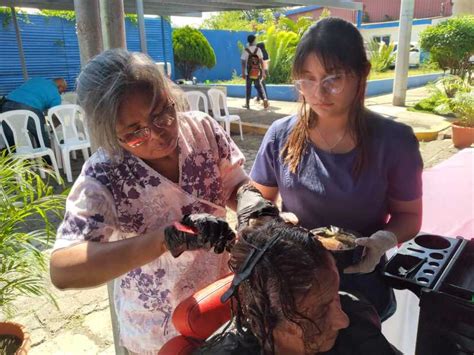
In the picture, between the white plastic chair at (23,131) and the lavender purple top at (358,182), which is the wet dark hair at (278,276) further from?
the white plastic chair at (23,131)

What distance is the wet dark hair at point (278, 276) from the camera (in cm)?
100

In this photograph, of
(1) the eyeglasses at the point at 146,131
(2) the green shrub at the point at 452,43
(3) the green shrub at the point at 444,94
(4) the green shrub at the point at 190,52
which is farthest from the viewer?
(4) the green shrub at the point at 190,52

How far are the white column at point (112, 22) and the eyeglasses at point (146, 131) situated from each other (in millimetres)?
507

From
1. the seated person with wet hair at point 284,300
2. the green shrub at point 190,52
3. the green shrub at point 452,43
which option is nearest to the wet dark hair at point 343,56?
the seated person with wet hair at point 284,300

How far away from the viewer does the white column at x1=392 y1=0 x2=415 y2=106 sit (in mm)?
9477

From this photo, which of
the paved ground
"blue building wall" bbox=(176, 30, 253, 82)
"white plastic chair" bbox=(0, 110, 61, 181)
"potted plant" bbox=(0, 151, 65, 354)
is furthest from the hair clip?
"blue building wall" bbox=(176, 30, 253, 82)

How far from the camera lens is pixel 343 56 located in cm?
143

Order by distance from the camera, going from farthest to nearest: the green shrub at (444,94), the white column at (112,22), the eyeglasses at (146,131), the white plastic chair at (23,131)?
the green shrub at (444,94) < the white plastic chair at (23,131) < the white column at (112,22) < the eyeglasses at (146,131)

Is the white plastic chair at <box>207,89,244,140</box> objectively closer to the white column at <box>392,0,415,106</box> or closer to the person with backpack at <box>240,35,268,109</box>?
the person with backpack at <box>240,35,268,109</box>

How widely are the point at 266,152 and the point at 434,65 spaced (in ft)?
37.7

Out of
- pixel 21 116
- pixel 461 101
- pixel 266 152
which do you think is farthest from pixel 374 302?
pixel 461 101

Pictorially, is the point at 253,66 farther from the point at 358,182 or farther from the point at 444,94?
the point at 358,182

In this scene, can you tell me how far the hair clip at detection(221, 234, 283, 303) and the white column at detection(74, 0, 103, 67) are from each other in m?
1.13

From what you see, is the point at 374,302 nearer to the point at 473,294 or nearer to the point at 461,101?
the point at 473,294
